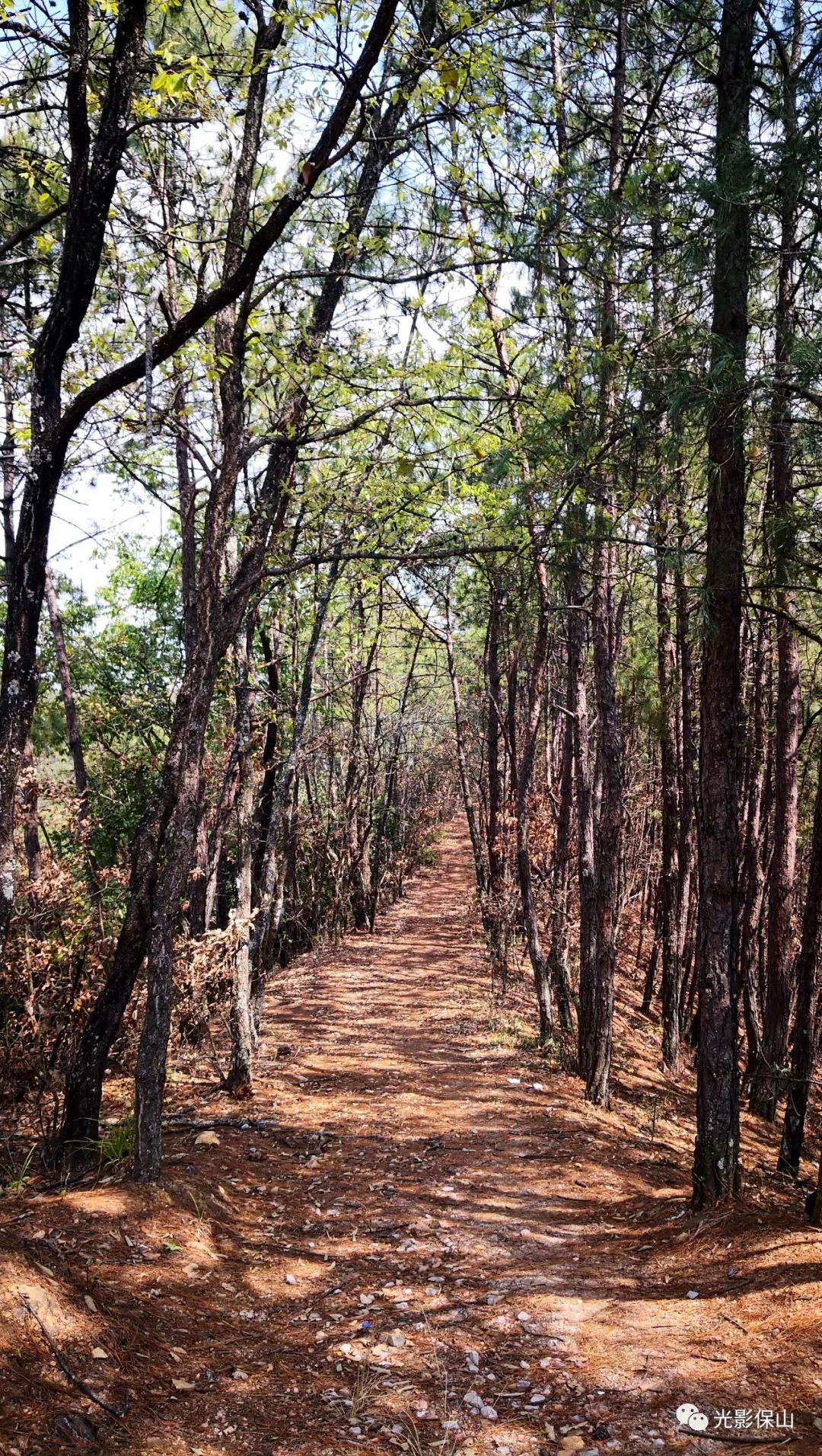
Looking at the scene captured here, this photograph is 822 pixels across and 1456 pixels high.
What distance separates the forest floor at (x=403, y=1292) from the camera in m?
3.10

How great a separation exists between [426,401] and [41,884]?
448 cm

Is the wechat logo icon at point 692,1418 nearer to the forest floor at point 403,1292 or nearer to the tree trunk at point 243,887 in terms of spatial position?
the forest floor at point 403,1292

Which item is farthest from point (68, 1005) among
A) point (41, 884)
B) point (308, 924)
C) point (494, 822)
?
point (308, 924)

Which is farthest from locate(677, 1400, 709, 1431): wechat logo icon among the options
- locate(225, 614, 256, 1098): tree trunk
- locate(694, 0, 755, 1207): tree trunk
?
locate(225, 614, 256, 1098): tree trunk

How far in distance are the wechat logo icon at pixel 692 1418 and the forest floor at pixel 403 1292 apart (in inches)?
1.7

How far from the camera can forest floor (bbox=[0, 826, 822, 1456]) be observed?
10.2 ft

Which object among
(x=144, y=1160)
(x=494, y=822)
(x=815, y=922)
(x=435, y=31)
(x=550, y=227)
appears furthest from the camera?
(x=494, y=822)

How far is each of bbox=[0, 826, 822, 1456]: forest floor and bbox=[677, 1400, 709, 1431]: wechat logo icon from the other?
0.14 ft

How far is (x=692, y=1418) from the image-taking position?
3.12 m

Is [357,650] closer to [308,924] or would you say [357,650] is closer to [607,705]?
[308,924]

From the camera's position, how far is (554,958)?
10.2 meters

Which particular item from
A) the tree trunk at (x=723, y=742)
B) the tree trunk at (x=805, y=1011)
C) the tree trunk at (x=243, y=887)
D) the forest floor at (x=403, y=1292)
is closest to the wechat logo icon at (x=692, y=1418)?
the forest floor at (x=403, y=1292)

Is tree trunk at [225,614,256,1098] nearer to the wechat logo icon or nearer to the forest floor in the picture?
the forest floor

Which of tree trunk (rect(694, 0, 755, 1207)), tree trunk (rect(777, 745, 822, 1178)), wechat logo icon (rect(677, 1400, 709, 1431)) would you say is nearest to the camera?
wechat logo icon (rect(677, 1400, 709, 1431))
